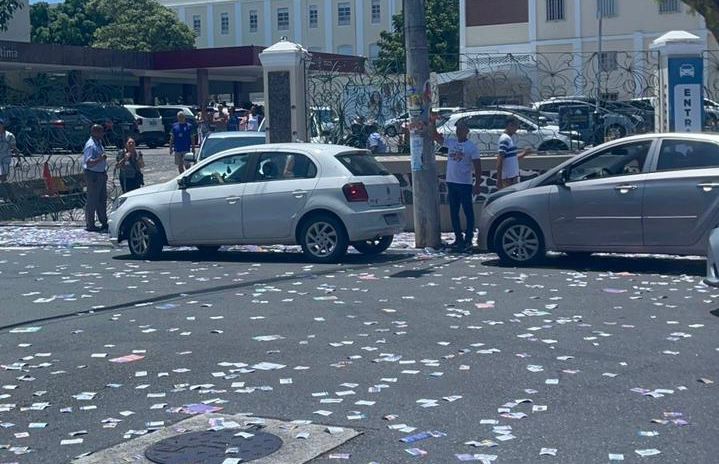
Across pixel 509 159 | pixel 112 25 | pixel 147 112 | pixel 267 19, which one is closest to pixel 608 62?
pixel 509 159

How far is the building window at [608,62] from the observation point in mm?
18734

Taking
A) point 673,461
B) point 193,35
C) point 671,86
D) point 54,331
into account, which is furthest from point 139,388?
point 193,35

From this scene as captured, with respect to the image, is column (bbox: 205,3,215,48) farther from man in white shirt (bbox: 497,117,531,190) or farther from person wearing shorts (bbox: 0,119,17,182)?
man in white shirt (bbox: 497,117,531,190)

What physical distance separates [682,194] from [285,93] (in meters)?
8.41

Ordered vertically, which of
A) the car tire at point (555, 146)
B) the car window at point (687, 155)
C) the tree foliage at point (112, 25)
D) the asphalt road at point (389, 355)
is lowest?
the asphalt road at point (389, 355)

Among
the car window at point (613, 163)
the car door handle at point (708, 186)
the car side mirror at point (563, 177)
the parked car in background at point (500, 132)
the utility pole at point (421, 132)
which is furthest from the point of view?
the parked car in background at point (500, 132)

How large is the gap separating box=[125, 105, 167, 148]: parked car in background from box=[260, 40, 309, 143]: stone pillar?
24.3 meters

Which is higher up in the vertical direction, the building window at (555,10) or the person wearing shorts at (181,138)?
the building window at (555,10)

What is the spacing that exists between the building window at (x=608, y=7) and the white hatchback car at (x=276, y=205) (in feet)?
130

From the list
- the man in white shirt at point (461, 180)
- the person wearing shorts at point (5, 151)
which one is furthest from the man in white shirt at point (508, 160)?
the person wearing shorts at point (5, 151)

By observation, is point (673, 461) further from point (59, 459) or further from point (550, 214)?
point (550, 214)

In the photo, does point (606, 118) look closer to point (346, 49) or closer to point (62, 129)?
point (62, 129)

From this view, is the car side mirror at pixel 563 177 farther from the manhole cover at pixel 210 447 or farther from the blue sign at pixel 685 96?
the manhole cover at pixel 210 447

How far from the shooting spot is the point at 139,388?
28.4ft
